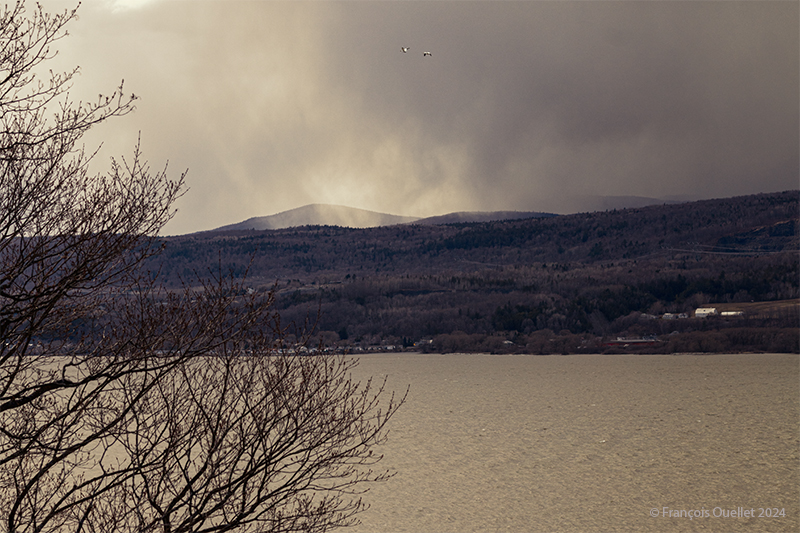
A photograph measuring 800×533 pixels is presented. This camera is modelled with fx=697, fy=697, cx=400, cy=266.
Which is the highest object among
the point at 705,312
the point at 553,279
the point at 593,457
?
the point at 553,279

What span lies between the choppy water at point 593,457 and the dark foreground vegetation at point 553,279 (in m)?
28.6

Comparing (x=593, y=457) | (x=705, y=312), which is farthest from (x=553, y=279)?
(x=593, y=457)

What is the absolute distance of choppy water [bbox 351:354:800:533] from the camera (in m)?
18.5

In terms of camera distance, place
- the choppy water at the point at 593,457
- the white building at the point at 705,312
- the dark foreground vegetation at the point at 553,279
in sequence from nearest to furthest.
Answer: the choppy water at the point at 593,457, the white building at the point at 705,312, the dark foreground vegetation at the point at 553,279

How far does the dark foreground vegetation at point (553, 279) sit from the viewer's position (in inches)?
3620

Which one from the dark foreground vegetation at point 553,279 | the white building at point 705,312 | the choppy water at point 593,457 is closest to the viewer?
the choppy water at point 593,457

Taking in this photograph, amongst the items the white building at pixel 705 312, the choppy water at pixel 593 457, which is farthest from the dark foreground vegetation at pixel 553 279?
the choppy water at pixel 593 457

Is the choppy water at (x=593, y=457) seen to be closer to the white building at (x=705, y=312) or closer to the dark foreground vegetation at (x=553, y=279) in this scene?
the dark foreground vegetation at (x=553, y=279)

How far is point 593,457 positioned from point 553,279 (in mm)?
92065

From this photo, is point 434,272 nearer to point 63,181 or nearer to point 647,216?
point 647,216

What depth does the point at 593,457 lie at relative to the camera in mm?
27234

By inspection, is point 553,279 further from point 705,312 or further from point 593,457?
point 593,457

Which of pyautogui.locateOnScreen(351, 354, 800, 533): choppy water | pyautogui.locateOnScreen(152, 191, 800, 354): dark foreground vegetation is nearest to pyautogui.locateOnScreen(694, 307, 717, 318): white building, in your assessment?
pyautogui.locateOnScreen(152, 191, 800, 354): dark foreground vegetation

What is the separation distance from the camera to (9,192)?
7.48 meters
